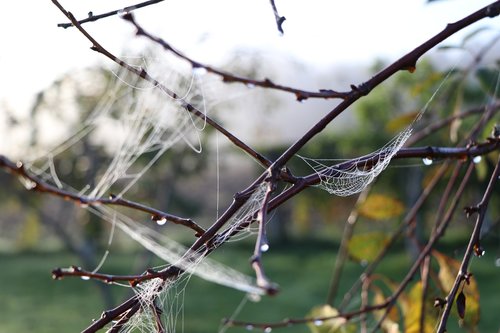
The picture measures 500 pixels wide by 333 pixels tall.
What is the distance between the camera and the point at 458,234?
629 centimetres

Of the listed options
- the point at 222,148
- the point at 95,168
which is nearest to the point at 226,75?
the point at 95,168

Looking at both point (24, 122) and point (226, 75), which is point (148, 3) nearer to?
point (226, 75)

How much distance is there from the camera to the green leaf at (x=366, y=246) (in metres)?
0.97

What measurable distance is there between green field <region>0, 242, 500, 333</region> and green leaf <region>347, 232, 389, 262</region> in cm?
277

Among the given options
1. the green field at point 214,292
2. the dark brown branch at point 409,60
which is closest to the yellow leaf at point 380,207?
the dark brown branch at point 409,60

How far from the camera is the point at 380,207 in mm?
992

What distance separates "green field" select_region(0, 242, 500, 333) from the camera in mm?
4152

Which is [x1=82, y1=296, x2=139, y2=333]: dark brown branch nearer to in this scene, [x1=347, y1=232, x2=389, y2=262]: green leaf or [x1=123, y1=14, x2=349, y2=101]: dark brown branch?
[x1=123, y1=14, x2=349, y2=101]: dark brown branch

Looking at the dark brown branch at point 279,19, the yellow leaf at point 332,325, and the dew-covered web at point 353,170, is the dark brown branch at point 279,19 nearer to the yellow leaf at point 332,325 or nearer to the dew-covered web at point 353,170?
the dew-covered web at point 353,170

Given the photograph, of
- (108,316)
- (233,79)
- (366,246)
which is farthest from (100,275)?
(366,246)

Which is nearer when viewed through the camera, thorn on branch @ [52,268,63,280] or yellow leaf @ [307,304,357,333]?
thorn on branch @ [52,268,63,280]

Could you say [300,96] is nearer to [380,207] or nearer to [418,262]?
[418,262]

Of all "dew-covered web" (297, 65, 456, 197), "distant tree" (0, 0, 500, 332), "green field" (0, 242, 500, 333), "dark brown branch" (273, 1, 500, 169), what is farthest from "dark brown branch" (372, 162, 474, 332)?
"green field" (0, 242, 500, 333)

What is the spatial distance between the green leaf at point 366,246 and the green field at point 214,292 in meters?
2.77
